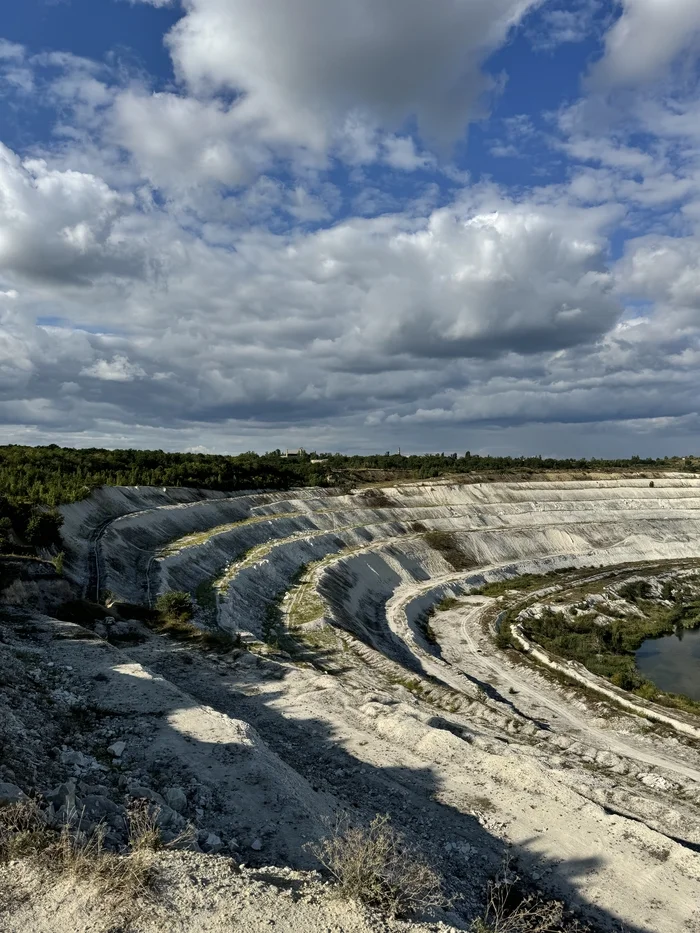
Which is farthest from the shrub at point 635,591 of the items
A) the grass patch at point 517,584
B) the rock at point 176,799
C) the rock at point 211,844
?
the rock at point 211,844

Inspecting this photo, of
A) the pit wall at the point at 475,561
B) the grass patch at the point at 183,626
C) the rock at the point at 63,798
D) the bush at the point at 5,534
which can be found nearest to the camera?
the rock at the point at 63,798

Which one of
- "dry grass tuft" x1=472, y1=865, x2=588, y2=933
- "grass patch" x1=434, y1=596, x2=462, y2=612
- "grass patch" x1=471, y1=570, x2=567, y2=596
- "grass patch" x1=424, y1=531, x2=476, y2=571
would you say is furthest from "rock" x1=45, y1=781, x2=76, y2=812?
"grass patch" x1=424, y1=531, x2=476, y2=571

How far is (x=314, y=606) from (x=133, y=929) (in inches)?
1328

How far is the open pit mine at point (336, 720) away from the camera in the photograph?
485 inches

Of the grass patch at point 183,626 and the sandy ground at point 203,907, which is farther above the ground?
the sandy ground at point 203,907

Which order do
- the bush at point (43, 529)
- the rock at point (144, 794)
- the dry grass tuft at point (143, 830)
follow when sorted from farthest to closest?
1. the bush at point (43, 529)
2. the rock at point (144, 794)
3. the dry grass tuft at point (143, 830)

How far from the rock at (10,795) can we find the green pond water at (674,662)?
37.4 m

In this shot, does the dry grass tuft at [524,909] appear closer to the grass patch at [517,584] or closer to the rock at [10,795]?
the rock at [10,795]

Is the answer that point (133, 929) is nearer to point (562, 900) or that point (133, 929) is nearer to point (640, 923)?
point (562, 900)

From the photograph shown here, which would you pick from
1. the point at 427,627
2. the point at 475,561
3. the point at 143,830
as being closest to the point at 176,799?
the point at 143,830

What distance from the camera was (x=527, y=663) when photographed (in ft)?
126

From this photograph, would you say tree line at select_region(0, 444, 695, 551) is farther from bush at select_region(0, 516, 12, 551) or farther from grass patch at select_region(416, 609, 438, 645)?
grass patch at select_region(416, 609, 438, 645)

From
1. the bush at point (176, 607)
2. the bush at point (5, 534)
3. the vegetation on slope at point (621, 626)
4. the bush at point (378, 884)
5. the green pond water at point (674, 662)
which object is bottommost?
the green pond water at point (674, 662)

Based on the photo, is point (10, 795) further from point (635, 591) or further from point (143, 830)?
point (635, 591)
